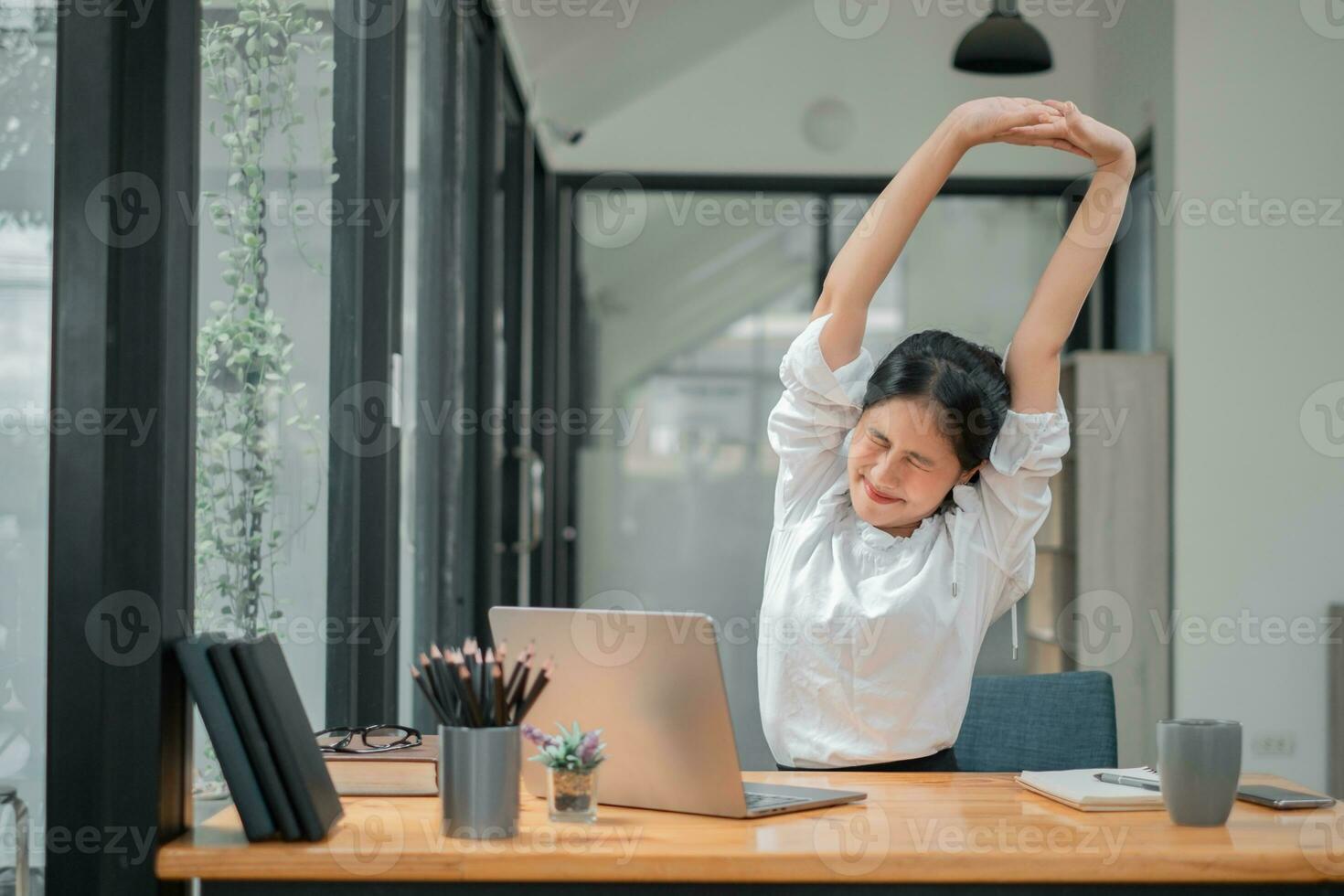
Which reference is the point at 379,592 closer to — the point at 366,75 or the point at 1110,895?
the point at 366,75

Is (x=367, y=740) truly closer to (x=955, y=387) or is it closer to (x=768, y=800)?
(x=768, y=800)

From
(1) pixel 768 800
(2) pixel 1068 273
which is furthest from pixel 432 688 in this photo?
(2) pixel 1068 273

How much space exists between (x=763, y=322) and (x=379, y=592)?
3575 millimetres

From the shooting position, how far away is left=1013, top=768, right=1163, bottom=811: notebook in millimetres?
1516

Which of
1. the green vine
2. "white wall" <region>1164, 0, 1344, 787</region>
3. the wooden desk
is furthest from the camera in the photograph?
"white wall" <region>1164, 0, 1344, 787</region>

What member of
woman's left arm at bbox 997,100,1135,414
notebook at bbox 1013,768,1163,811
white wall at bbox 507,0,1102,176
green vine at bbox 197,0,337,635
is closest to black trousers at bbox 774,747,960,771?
notebook at bbox 1013,768,1163,811

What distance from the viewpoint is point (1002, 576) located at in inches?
73.4

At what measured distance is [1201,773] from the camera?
1.44 m

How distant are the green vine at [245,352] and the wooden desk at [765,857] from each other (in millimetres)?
583

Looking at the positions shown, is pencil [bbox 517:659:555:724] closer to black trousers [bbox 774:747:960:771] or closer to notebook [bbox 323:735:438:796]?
notebook [bbox 323:735:438:796]

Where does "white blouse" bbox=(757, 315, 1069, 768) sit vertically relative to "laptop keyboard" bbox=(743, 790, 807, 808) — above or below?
above

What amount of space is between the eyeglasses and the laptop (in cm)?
28

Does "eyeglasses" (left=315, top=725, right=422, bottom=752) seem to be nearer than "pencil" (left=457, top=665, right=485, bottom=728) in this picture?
No

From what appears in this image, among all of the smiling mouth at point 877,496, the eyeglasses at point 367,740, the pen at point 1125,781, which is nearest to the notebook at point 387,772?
the eyeglasses at point 367,740
